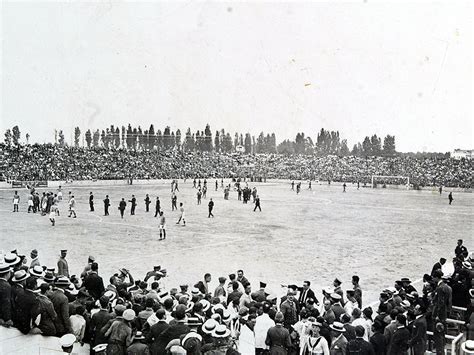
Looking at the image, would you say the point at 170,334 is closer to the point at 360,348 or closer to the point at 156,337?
the point at 156,337

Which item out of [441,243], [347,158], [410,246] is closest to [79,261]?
[410,246]

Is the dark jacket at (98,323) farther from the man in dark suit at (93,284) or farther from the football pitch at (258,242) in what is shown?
the football pitch at (258,242)

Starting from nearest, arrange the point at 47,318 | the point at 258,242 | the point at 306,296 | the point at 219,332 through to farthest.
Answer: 1. the point at 219,332
2. the point at 47,318
3. the point at 306,296
4. the point at 258,242

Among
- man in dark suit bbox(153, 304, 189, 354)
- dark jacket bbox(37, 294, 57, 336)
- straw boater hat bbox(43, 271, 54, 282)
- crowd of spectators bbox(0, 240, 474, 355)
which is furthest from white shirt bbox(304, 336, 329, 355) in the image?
straw boater hat bbox(43, 271, 54, 282)

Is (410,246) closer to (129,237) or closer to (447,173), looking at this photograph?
(129,237)

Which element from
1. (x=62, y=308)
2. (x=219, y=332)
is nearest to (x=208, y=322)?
(x=219, y=332)

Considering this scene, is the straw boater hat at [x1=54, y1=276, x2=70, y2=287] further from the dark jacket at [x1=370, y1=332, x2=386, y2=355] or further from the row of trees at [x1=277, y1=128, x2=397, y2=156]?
the row of trees at [x1=277, y1=128, x2=397, y2=156]
